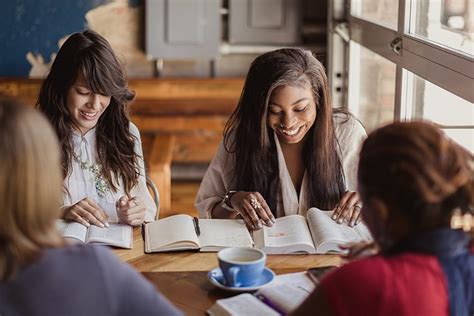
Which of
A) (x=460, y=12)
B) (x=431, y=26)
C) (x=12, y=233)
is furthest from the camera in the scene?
(x=431, y=26)

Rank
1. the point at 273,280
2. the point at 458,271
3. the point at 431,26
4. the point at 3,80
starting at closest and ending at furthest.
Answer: the point at 458,271
the point at 273,280
the point at 431,26
the point at 3,80

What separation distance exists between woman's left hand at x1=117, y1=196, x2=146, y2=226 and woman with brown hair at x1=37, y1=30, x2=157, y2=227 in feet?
0.53

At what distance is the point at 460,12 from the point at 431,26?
27 centimetres

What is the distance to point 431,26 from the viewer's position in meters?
2.66

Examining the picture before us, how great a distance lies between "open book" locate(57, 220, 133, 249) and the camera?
6.50 ft

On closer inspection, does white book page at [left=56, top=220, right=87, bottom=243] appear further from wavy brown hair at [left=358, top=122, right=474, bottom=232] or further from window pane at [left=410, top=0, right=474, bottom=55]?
window pane at [left=410, top=0, right=474, bottom=55]

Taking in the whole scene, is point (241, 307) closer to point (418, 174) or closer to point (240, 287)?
point (240, 287)

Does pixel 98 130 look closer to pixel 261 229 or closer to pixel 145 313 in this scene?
pixel 261 229

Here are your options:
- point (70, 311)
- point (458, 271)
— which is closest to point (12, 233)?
point (70, 311)

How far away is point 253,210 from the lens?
6.97 feet

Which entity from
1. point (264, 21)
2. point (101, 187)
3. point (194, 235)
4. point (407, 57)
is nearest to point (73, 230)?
point (194, 235)

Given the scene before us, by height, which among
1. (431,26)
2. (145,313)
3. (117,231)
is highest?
(431,26)

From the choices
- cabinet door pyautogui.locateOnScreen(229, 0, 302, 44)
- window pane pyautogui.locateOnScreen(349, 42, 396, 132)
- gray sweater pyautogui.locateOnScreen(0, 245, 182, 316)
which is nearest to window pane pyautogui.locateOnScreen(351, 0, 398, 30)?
window pane pyautogui.locateOnScreen(349, 42, 396, 132)

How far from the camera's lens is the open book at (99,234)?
78.0 inches
